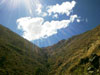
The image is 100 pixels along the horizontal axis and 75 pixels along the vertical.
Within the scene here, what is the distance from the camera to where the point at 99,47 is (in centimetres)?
7406

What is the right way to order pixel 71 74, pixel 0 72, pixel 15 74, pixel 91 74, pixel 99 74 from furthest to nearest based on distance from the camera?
1. pixel 15 74
2. pixel 0 72
3. pixel 71 74
4. pixel 91 74
5. pixel 99 74

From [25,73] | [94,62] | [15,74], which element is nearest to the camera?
[94,62]

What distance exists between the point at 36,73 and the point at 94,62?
51295mm

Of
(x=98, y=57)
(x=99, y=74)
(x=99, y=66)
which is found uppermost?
(x=98, y=57)

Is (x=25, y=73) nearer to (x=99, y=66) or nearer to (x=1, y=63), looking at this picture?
(x=1, y=63)

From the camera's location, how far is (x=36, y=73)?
9225 centimetres

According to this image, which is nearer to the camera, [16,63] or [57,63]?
[16,63]

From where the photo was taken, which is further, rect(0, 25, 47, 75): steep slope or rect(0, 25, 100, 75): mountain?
rect(0, 25, 47, 75): steep slope

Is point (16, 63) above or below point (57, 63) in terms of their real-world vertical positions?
below

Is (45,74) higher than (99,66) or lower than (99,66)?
higher

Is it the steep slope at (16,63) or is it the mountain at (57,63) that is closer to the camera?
the mountain at (57,63)

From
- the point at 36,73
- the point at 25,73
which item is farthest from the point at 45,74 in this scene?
the point at 25,73

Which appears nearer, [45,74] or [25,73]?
[25,73]

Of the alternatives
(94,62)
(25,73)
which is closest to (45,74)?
(25,73)
